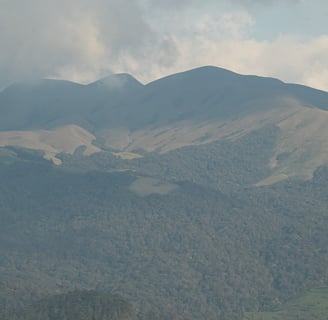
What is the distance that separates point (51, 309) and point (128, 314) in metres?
16.0

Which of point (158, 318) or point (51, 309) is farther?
point (158, 318)

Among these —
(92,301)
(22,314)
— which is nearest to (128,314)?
(92,301)

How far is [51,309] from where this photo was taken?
187125 mm

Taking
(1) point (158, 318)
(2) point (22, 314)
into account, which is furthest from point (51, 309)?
(1) point (158, 318)

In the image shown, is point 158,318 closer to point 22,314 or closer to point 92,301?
point 92,301

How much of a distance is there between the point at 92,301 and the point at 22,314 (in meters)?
14.8

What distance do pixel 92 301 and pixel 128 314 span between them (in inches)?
321

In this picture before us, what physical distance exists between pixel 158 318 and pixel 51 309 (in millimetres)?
25479

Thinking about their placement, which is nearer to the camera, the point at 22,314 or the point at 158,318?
the point at 22,314

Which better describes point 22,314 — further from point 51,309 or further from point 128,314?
point 128,314

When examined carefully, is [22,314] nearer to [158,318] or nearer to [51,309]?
[51,309]

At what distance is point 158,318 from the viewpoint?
19912cm

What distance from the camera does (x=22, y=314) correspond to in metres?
186

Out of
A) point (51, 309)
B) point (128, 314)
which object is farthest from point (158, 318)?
point (51, 309)
